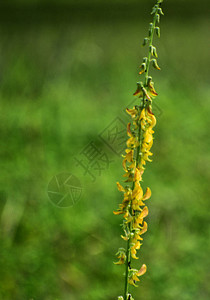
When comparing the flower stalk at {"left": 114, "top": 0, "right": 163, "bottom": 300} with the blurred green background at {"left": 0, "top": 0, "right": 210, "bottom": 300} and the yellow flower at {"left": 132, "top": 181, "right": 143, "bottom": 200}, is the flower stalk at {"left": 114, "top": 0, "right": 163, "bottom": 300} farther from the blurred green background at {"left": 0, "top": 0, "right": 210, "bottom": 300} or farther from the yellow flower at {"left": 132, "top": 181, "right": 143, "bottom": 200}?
the blurred green background at {"left": 0, "top": 0, "right": 210, "bottom": 300}

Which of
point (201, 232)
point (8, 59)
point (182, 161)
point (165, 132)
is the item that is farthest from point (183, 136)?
Answer: point (8, 59)

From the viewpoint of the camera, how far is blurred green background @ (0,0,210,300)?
2285 millimetres

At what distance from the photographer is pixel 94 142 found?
3.75 m

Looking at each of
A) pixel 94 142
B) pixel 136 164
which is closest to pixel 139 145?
pixel 136 164

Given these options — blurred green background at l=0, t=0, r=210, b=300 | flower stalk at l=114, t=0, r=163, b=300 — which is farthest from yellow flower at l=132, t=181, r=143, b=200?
blurred green background at l=0, t=0, r=210, b=300

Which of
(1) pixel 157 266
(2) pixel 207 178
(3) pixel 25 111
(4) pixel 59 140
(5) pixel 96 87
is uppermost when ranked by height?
(5) pixel 96 87

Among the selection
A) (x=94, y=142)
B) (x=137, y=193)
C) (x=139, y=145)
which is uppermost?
(x=94, y=142)

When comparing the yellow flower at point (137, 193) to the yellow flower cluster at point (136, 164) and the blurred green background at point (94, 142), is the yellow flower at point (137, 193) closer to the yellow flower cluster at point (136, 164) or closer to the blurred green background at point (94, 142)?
the yellow flower cluster at point (136, 164)

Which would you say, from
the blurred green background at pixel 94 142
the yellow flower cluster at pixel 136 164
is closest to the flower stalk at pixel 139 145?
the yellow flower cluster at pixel 136 164

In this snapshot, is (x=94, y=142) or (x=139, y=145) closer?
(x=139, y=145)

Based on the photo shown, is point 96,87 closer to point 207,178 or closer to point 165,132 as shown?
point 165,132

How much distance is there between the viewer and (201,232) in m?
2.76

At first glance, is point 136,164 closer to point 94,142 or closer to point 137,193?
point 137,193

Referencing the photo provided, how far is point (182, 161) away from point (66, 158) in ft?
3.24
